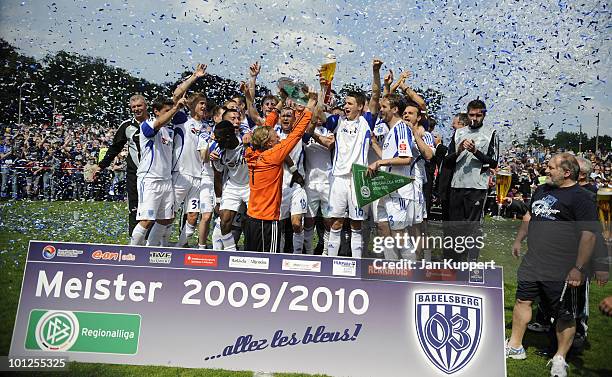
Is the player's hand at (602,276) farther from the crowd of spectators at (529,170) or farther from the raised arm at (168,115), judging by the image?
the raised arm at (168,115)

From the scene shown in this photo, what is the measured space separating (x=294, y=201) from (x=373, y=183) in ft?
3.75

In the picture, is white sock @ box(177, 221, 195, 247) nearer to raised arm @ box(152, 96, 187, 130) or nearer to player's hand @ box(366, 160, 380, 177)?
raised arm @ box(152, 96, 187, 130)

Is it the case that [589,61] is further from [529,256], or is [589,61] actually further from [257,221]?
[257,221]

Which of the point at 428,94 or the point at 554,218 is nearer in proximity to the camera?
the point at 554,218

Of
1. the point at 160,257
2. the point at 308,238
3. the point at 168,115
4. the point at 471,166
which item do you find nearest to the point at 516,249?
the point at 471,166

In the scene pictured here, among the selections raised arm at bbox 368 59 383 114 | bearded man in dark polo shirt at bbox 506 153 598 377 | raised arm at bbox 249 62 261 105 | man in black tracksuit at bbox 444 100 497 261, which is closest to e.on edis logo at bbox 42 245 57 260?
raised arm at bbox 249 62 261 105

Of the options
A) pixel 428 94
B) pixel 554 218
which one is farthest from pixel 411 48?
pixel 554 218

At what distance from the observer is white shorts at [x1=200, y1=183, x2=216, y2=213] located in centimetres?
659

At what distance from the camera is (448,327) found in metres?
3.93

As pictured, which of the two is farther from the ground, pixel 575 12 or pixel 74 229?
pixel 575 12

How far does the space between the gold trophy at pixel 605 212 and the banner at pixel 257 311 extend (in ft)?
3.78

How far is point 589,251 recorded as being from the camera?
165 inches

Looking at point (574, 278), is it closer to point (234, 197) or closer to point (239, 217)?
point (234, 197)

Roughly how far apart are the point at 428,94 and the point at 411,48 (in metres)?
0.61
